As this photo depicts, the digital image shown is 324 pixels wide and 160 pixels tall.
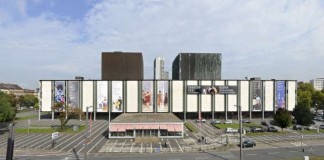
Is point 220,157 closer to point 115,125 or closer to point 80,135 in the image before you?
point 115,125

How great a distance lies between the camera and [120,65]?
131500 millimetres

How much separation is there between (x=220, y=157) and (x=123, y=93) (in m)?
69.2

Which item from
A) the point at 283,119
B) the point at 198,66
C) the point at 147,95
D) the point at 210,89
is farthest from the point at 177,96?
the point at 283,119

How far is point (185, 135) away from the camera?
81188 mm

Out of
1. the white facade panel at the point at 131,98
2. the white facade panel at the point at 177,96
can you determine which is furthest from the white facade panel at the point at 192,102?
the white facade panel at the point at 131,98

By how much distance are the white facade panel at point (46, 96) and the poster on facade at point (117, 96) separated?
2097 centimetres

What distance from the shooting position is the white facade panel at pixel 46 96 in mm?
118188

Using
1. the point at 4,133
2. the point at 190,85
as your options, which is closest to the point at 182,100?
the point at 190,85

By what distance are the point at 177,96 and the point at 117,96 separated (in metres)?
19.9

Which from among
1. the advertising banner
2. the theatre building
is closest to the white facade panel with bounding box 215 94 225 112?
the theatre building

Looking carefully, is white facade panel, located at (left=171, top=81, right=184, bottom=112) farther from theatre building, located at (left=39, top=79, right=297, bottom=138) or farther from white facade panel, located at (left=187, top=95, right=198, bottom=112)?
white facade panel, located at (left=187, top=95, right=198, bottom=112)

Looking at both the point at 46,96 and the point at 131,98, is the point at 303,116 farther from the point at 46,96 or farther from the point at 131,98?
the point at 46,96

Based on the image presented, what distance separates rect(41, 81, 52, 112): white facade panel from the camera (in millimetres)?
118188

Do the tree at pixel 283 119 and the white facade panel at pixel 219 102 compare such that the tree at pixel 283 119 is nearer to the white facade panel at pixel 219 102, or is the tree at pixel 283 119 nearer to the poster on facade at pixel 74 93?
the white facade panel at pixel 219 102
